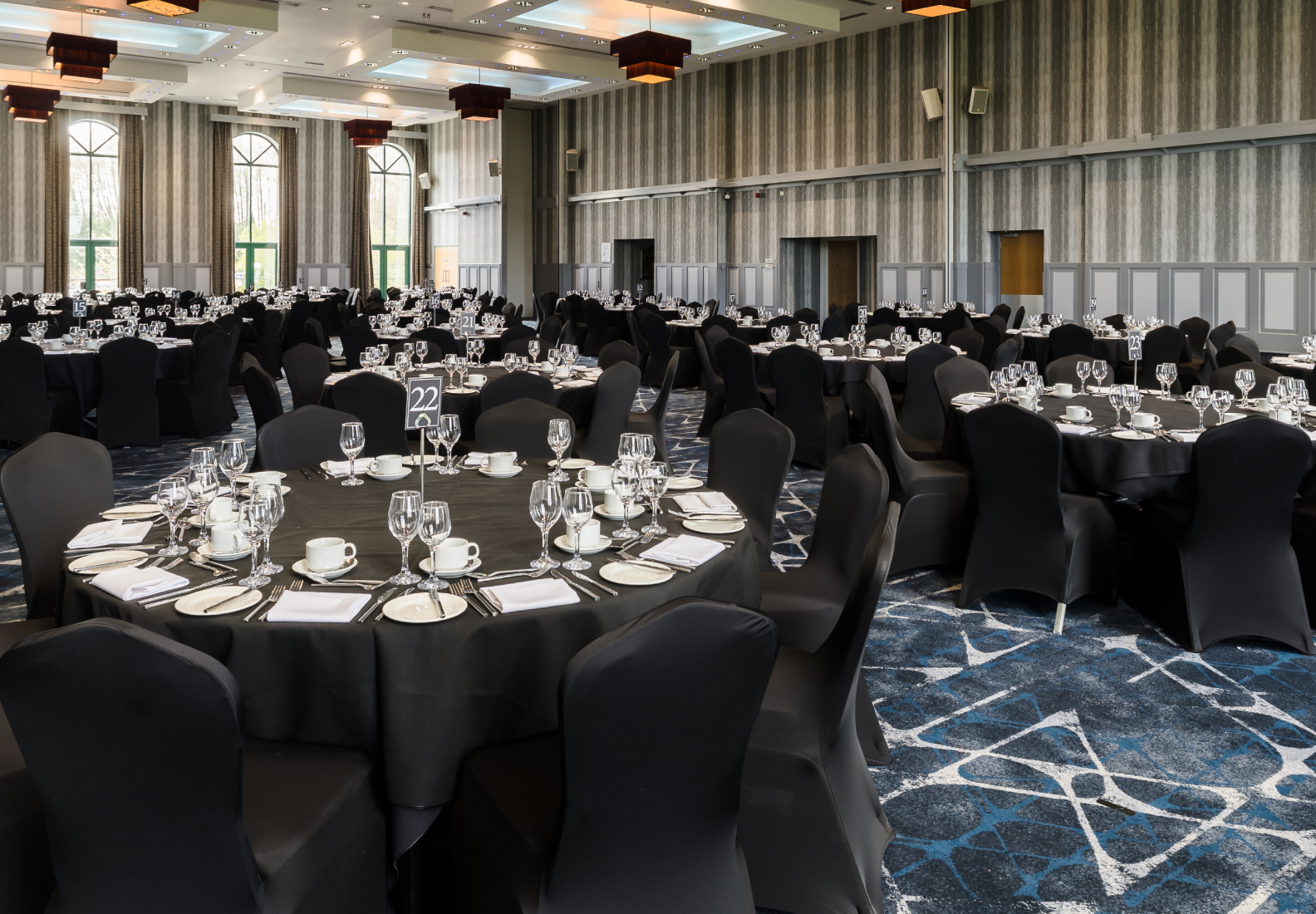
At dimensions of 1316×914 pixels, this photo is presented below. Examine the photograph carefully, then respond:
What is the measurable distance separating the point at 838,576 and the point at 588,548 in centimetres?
108

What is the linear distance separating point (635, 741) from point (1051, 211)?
1529 centimetres

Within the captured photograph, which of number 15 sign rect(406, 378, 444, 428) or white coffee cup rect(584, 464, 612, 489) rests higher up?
number 15 sign rect(406, 378, 444, 428)

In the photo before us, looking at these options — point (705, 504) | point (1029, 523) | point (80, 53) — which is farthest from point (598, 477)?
point (80, 53)

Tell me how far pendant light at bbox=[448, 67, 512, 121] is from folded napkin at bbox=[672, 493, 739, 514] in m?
16.7

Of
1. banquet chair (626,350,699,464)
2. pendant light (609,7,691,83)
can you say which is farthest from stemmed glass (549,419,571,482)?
pendant light (609,7,691,83)

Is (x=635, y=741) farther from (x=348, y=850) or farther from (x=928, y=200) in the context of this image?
(x=928, y=200)

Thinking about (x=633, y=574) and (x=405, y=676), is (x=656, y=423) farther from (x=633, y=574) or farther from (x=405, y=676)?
(x=405, y=676)

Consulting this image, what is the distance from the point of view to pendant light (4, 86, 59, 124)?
62.7ft

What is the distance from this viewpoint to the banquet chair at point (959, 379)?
6625 mm

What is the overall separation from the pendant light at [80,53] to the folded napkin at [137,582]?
48.4 feet

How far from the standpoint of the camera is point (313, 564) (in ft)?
8.96

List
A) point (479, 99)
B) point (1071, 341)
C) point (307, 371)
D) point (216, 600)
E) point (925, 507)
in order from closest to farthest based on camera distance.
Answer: point (216, 600)
point (925, 507)
point (307, 371)
point (1071, 341)
point (479, 99)

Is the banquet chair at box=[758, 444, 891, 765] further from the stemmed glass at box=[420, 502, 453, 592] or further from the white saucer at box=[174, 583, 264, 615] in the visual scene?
the white saucer at box=[174, 583, 264, 615]

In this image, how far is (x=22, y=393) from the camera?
27.7 feet
